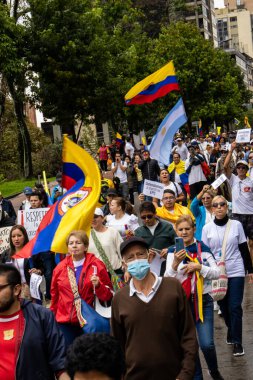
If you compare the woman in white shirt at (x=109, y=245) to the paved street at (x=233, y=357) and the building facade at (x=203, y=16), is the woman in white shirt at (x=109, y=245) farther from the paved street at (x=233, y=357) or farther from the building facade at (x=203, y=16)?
the building facade at (x=203, y=16)

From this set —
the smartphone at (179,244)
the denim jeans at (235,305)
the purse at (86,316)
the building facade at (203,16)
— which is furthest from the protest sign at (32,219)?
the building facade at (203,16)

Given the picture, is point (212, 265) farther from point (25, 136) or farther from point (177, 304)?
point (25, 136)

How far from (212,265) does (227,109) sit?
197 ft

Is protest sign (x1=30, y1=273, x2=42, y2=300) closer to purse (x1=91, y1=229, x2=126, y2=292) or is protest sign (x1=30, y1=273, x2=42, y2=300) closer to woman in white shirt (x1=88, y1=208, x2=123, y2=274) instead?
purse (x1=91, y1=229, x2=126, y2=292)

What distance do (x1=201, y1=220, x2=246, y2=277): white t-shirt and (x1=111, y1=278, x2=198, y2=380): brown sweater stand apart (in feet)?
10.1

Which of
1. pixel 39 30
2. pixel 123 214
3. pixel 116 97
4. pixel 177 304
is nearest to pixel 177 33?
pixel 116 97

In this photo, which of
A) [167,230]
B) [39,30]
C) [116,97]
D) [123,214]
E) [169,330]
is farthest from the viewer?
[116,97]

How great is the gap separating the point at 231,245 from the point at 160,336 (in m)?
3.32

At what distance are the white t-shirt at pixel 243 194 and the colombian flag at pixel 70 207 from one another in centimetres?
459

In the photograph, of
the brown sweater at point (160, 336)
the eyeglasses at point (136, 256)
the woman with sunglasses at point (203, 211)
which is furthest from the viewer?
the woman with sunglasses at point (203, 211)

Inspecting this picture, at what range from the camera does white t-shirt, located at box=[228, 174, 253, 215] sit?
12531 millimetres

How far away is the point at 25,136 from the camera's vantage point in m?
37.3

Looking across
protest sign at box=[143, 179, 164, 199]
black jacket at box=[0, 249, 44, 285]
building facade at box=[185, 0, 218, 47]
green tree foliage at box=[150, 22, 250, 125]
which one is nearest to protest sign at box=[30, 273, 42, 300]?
black jacket at box=[0, 249, 44, 285]

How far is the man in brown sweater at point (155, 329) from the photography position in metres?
4.91
